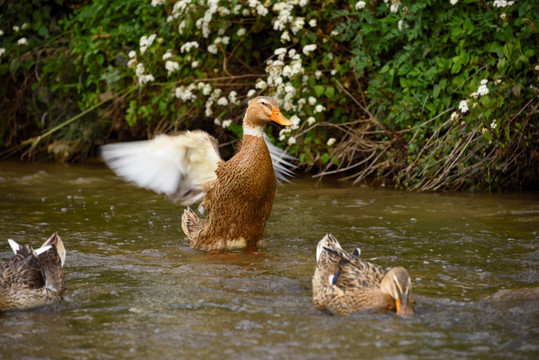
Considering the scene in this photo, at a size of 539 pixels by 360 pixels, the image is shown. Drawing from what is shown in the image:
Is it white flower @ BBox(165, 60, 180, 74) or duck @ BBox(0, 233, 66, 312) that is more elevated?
white flower @ BBox(165, 60, 180, 74)

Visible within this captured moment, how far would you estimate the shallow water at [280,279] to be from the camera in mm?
4336

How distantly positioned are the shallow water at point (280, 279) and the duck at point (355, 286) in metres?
0.08

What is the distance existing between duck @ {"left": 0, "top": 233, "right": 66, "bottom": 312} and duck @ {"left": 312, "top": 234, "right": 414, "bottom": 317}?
1.68 m

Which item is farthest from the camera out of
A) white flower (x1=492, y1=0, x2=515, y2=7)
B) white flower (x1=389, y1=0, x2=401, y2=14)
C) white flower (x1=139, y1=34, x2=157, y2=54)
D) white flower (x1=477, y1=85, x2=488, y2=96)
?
white flower (x1=139, y1=34, x2=157, y2=54)

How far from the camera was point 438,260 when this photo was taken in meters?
6.16

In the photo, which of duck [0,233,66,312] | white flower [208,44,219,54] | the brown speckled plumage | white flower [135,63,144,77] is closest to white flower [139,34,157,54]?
white flower [135,63,144,77]

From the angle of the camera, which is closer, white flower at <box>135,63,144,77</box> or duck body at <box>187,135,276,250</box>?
duck body at <box>187,135,276,250</box>

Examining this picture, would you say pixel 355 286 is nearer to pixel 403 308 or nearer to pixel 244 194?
pixel 403 308

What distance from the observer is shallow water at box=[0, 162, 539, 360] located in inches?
171

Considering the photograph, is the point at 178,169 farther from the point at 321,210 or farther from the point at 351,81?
the point at 351,81

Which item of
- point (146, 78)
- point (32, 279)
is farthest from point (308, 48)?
point (32, 279)

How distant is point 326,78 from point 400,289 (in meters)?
5.31

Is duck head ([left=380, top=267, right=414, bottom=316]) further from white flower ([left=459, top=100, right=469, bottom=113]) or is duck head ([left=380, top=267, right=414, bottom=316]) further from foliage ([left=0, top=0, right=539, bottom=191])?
foliage ([left=0, top=0, right=539, bottom=191])

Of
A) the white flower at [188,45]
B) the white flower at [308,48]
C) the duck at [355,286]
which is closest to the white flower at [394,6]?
the white flower at [308,48]
